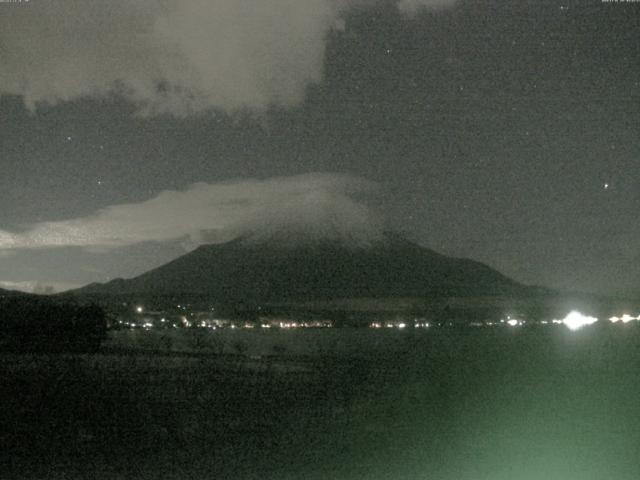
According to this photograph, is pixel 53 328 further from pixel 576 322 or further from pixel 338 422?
pixel 576 322

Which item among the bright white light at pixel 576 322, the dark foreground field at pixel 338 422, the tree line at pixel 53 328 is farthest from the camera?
the bright white light at pixel 576 322

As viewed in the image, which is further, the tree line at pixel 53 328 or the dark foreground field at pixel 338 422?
the tree line at pixel 53 328

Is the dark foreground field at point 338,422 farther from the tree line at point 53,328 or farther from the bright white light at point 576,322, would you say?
the bright white light at point 576,322

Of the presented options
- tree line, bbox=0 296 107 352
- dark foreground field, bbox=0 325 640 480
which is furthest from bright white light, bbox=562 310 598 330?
dark foreground field, bbox=0 325 640 480

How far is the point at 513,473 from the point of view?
13703 millimetres

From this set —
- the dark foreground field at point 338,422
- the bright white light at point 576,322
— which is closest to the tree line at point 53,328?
the dark foreground field at point 338,422

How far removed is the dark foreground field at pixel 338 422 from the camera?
1473cm

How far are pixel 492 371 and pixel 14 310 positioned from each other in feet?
150

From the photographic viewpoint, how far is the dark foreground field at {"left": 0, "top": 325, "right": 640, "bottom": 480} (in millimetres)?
14734

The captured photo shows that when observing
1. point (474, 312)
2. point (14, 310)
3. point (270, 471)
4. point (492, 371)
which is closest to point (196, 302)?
point (474, 312)

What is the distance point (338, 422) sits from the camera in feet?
66.9

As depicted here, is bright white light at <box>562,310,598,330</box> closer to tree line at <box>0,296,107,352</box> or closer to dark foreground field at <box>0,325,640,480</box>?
tree line at <box>0,296,107,352</box>

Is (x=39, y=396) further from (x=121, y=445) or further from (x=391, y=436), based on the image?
(x=391, y=436)

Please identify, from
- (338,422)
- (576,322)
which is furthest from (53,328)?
(576,322)
